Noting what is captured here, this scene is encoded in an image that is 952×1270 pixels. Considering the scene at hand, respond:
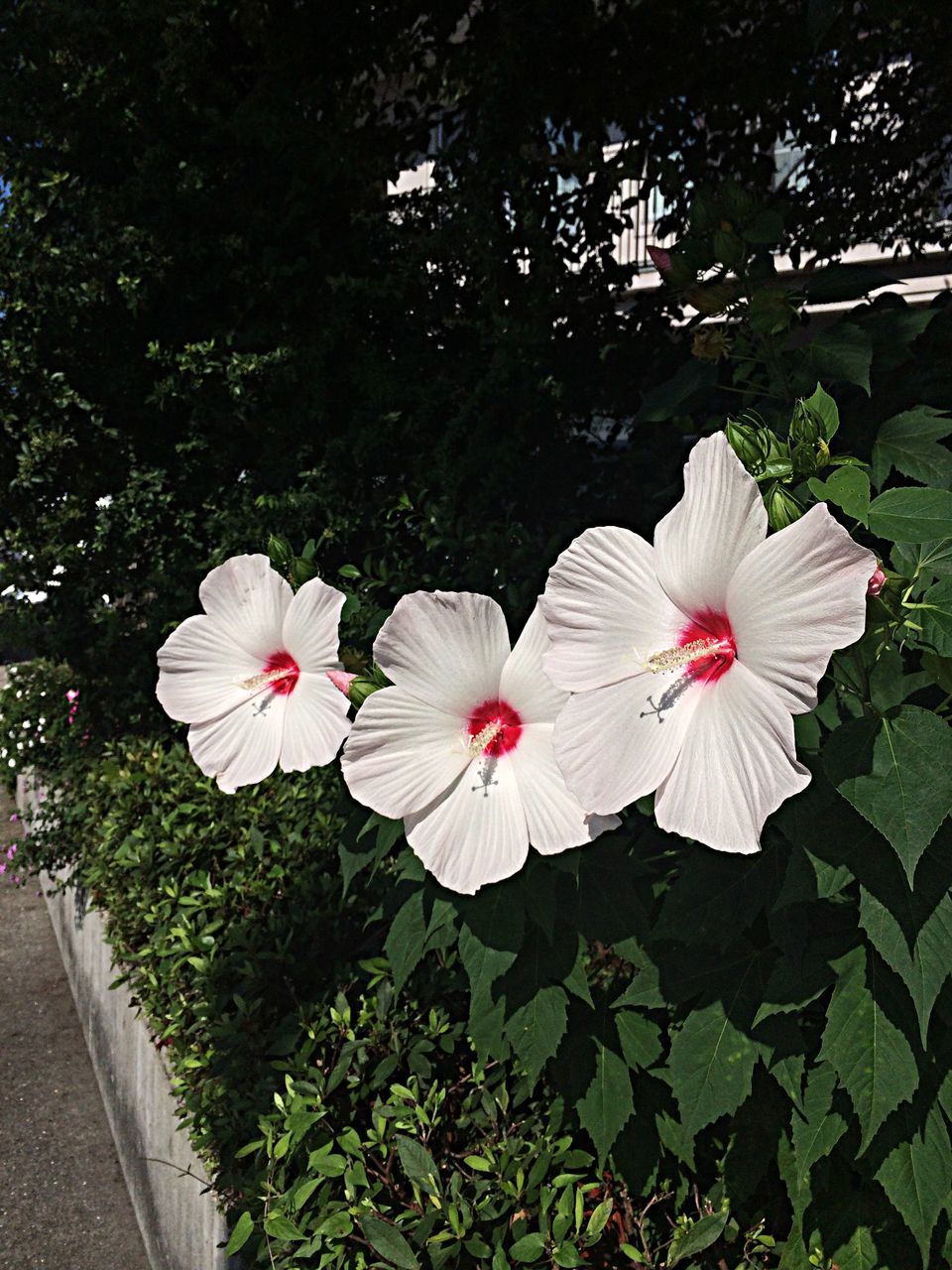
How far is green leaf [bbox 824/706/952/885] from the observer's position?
999 millimetres

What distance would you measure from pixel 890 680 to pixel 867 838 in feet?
0.62

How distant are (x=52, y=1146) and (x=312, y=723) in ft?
8.07

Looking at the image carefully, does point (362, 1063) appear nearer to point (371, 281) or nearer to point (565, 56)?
point (371, 281)

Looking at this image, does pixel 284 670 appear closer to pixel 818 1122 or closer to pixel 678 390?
pixel 818 1122

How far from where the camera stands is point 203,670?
1367 mm

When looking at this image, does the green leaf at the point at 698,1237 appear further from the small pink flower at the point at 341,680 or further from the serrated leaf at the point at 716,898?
→ the small pink flower at the point at 341,680

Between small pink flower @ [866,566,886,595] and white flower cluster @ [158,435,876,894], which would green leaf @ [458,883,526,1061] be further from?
small pink flower @ [866,566,886,595]

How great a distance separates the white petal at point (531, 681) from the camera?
1.09 m

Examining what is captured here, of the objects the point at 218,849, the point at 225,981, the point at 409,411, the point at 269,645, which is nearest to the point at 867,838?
the point at 269,645

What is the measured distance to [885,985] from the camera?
130 centimetres

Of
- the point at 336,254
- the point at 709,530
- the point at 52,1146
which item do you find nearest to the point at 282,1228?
the point at 709,530

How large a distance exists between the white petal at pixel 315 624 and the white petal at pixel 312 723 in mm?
25

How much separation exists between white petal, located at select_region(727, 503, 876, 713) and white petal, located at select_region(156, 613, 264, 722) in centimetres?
72

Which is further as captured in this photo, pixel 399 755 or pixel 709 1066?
pixel 709 1066
